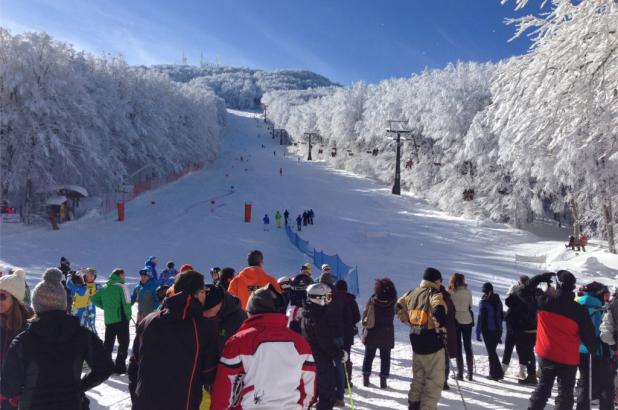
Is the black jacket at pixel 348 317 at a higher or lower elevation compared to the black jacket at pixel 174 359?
lower

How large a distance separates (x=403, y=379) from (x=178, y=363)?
5.34m

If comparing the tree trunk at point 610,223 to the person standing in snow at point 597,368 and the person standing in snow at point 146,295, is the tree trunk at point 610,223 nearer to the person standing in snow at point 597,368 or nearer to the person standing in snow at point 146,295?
the person standing in snow at point 597,368

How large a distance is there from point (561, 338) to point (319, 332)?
8.78 ft

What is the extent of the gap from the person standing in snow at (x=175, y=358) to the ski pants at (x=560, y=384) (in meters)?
4.01

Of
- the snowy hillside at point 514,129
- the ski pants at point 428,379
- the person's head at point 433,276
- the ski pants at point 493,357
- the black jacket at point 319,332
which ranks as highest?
the snowy hillside at point 514,129

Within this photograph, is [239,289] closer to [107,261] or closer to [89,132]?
[107,261]

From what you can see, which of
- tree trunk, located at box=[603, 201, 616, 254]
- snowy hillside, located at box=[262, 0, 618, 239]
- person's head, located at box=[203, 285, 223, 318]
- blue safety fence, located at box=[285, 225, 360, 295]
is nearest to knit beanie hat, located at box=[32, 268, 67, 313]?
person's head, located at box=[203, 285, 223, 318]

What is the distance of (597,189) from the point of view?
26.0 m

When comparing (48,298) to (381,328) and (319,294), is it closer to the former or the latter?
(319,294)

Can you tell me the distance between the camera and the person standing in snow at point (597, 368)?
5922 mm

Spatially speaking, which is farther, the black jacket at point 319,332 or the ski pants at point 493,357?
the ski pants at point 493,357

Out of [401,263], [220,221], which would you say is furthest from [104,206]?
[401,263]

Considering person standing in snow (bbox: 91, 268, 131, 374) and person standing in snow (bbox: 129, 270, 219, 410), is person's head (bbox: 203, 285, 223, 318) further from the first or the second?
person standing in snow (bbox: 91, 268, 131, 374)

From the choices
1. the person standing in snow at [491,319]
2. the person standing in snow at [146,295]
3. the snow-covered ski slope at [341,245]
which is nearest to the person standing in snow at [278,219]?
the snow-covered ski slope at [341,245]
